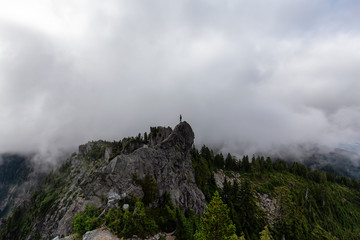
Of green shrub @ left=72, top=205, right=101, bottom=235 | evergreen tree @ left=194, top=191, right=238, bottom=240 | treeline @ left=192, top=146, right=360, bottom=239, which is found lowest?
treeline @ left=192, top=146, right=360, bottom=239

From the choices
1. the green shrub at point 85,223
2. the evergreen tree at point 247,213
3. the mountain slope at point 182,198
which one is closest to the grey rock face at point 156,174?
the mountain slope at point 182,198

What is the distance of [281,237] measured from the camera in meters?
58.3

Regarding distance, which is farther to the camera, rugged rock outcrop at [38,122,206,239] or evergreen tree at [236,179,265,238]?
evergreen tree at [236,179,265,238]

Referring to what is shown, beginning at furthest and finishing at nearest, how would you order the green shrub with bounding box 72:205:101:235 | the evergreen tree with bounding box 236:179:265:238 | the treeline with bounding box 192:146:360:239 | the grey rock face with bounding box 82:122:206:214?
the treeline with bounding box 192:146:360:239, the evergreen tree with bounding box 236:179:265:238, the grey rock face with bounding box 82:122:206:214, the green shrub with bounding box 72:205:101:235

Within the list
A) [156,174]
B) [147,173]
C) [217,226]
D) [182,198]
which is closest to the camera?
[217,226]

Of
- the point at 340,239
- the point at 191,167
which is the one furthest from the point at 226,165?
the point at 340,239

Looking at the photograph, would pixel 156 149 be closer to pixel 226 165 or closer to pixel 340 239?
pixel 226 165

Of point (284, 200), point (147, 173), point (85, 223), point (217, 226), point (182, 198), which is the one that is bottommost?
point (284, 200)

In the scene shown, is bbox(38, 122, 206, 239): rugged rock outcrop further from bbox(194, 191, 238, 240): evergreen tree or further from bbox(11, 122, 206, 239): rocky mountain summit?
bbox(194, 191, 238, 240): evergreen tree

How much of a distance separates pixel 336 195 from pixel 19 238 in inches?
9163

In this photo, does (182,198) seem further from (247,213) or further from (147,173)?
(247,213)

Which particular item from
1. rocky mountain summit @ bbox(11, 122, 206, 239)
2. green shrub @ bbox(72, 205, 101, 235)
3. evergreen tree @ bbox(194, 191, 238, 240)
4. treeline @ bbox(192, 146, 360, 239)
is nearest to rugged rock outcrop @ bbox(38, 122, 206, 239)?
rocky mountain summit @ bbox(11, 122, 206, 239)

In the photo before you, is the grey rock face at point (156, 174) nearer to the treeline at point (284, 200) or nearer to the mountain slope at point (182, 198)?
the mountain slope at point (182, 198)

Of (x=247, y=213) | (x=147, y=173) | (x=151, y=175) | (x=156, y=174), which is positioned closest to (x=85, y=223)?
(x=147, y=173)
